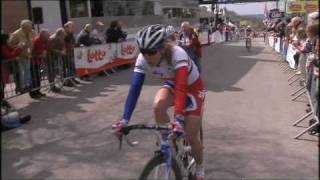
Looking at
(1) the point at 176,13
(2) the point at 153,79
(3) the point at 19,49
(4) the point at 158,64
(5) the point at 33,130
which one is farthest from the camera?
(1) the point at 176,13

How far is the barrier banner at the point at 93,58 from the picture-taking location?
47.5 ft

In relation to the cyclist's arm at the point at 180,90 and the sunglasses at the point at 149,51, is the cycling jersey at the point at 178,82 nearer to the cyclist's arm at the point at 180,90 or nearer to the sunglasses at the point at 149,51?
the cyclist's arm at the point at 180,90

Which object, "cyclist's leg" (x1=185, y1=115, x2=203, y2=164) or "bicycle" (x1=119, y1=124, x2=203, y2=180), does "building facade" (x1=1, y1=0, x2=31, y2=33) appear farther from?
"cyclist's leg" (x1=185, y1=115, x2=203, y2=164)

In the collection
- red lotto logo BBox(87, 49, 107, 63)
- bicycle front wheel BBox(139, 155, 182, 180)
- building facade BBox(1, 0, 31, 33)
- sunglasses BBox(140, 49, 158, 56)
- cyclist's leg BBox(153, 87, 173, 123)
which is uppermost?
building facade BBox(1, 0, 31, 33)

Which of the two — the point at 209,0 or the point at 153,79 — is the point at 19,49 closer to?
the point at 153,79

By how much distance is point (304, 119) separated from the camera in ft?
29.4

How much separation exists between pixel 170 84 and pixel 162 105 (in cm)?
24

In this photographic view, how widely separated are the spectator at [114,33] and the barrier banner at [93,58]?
21cm

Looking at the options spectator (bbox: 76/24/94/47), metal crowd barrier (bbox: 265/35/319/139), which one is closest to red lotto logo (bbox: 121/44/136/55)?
spectator (bbox: 76/24/94/47)

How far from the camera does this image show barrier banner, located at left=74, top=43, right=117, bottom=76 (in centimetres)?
1447

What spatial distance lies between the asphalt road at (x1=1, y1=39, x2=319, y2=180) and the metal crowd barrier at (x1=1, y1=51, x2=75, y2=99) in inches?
13.2

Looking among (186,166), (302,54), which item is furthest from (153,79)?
(186,166)

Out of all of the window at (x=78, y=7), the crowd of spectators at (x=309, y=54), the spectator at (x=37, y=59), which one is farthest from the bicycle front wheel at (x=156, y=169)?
the spectator at (x=37, y=59)

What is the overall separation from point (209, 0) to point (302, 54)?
72903mm
